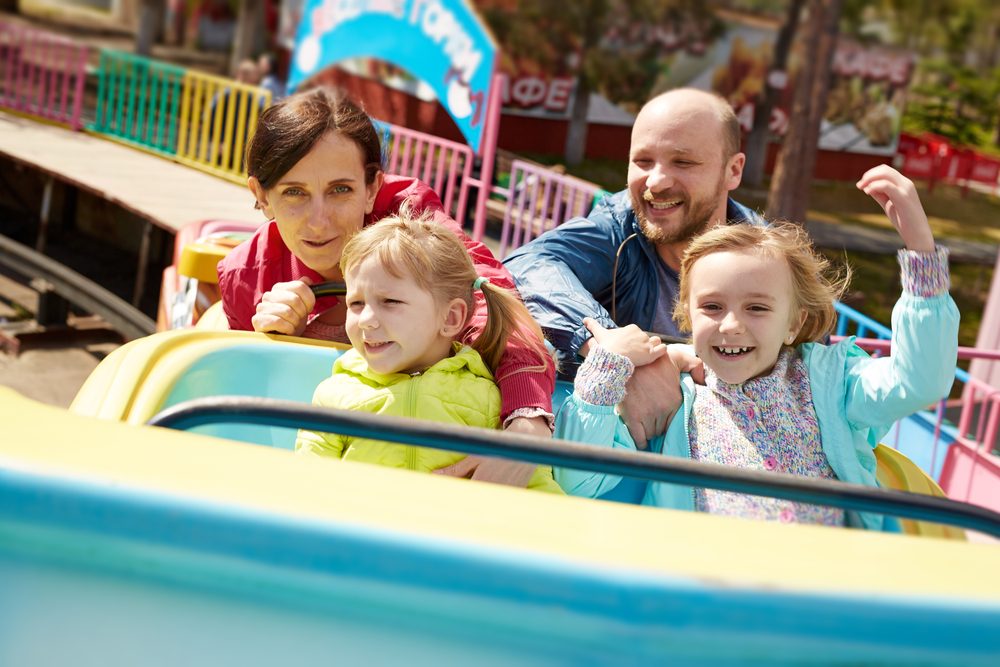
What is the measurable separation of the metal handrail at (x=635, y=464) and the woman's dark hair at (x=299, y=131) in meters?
1.05

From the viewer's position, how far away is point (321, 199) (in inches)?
91.5

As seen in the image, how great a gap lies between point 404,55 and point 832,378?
20.2 ft

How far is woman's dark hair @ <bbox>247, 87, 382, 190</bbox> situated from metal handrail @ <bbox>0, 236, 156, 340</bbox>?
3416mm

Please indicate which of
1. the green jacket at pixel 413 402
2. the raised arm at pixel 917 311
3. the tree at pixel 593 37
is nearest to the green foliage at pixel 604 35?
the tree at pixel 593 37

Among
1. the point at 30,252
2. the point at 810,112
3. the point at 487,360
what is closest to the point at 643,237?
the point at 487,360

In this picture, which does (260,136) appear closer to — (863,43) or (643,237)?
(643,237)

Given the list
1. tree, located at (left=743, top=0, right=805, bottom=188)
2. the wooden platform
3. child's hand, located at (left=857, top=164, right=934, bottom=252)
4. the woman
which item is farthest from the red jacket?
tree, located at (left=743, top=0, right=805, bottom=188)

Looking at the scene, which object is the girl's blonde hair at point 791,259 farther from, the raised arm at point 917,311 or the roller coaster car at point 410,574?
the roller coaster car at point 410,574

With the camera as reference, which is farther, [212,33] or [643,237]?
[212,33]

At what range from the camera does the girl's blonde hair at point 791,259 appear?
196 centimetres

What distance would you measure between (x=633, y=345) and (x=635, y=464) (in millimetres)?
717

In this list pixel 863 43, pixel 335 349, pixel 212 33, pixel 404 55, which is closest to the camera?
pixel 335 349

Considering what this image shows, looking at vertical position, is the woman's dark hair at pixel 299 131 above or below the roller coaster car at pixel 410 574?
above

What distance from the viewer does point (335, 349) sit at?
2227mm
